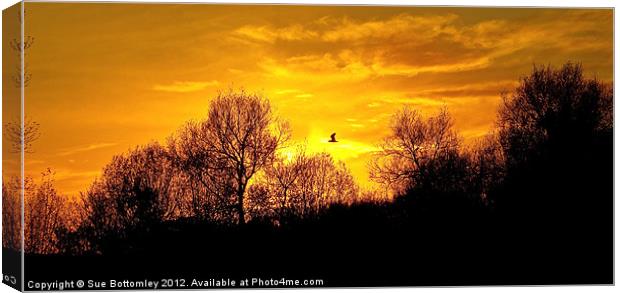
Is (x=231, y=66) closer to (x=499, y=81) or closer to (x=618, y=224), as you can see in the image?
(x=499, y=81)

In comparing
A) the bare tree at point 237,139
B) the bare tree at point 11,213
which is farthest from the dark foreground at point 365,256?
the bare tree at point 237,139

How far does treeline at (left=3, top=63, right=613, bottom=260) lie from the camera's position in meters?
15.5

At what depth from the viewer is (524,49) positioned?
15875 mm

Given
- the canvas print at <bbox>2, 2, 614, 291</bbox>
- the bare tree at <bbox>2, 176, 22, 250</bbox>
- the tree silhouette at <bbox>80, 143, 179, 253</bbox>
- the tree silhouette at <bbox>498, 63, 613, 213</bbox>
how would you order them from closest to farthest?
the bare tree at <bbox>2, 176, 22, 250</bbox>, the canvas print at <bbox>2, 2, 614, 291</bbox>, the tree silhouette at <bbox>80, 143, 179, 253</bbox>, the tree silhouette at <bbox>498, 63, 613, 213</bbox>

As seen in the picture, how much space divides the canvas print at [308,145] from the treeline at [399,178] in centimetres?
3

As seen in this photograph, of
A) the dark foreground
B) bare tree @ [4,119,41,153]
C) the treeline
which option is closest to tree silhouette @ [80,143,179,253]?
the treeline

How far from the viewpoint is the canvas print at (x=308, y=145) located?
47.9 ft

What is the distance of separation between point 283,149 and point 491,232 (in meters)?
3.56

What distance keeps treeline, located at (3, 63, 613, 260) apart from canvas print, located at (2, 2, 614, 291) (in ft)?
0.11

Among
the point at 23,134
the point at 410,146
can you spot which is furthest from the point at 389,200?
the point at 23,134

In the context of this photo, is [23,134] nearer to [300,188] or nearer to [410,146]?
[300,188]

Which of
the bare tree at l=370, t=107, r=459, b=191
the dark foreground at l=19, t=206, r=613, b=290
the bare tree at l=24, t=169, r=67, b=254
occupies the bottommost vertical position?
the dark foreground at l=19, t=206, r=613, b=290

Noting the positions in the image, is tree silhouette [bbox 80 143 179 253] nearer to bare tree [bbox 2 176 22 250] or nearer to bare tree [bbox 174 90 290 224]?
bare tree [bbox 174 90 290 224]

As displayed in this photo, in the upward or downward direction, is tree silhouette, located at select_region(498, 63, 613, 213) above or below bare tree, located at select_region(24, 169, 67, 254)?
above
